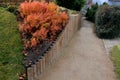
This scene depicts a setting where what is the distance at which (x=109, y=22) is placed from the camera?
31.0 ft

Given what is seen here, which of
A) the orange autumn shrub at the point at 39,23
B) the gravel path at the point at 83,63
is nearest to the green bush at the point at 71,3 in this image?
the gravel path at the point at 83,63

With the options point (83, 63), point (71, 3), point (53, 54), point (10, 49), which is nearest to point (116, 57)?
point (83, 63)

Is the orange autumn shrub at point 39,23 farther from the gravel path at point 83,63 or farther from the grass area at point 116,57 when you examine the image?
the grass area at point 116,57

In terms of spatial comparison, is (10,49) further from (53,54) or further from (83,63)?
(83,63)

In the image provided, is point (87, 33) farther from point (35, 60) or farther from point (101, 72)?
point (35, 60)

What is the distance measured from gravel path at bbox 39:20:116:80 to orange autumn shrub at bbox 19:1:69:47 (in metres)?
0.73

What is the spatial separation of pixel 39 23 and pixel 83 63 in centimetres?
157

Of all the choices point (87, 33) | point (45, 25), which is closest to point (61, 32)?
point (45, 25)

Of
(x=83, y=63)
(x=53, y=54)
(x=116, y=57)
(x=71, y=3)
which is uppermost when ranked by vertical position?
(x=71, y=3)

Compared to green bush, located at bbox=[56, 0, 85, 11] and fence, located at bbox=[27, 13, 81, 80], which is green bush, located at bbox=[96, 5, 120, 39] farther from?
green bush, located at bbox=[56, 0, 85, 11]

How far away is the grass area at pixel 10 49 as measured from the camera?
6125 millimetres

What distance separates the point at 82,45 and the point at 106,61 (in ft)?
4.41

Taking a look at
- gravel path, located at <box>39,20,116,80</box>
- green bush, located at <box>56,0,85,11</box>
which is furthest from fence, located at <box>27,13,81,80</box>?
green bush, located at <box>56,0,85,11</box>

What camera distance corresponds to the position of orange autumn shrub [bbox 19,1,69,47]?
23.2 ft
